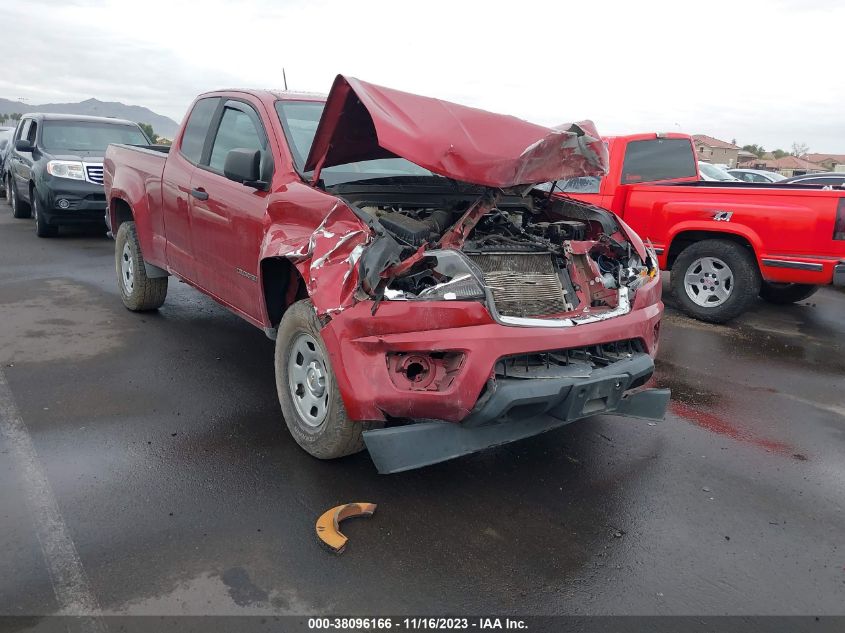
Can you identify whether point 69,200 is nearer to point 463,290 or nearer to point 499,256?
point 499,256

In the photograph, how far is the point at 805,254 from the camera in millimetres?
6242

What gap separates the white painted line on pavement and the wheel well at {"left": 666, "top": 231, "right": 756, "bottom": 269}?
645cm

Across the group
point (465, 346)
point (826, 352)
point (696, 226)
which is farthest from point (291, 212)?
Answer: point (826, 352)

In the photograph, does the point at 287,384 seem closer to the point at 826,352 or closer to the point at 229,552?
the point at 229,552

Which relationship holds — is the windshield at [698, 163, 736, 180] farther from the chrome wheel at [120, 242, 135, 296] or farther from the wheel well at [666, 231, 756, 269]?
the chrome wheel at [120, 242, 135, 296]

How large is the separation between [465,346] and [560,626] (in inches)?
46.5

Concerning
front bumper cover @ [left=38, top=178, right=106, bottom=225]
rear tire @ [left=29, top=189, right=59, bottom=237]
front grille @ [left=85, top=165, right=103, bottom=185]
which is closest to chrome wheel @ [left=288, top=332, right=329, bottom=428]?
front bumper cover @ [left=38, top=178, right=106, bottom=225]

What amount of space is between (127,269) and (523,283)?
446 cm

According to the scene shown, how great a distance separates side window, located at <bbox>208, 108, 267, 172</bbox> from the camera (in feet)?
14.1

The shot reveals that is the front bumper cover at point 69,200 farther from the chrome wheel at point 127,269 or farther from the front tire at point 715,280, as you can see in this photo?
the front tire at point 715,280

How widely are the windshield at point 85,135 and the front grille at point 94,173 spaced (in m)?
0.81

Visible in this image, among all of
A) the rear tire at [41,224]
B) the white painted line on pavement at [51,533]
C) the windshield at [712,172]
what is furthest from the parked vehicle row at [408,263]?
the windshield at [712,172]

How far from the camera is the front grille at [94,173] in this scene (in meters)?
10.1

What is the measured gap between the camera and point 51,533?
9.37 ft
